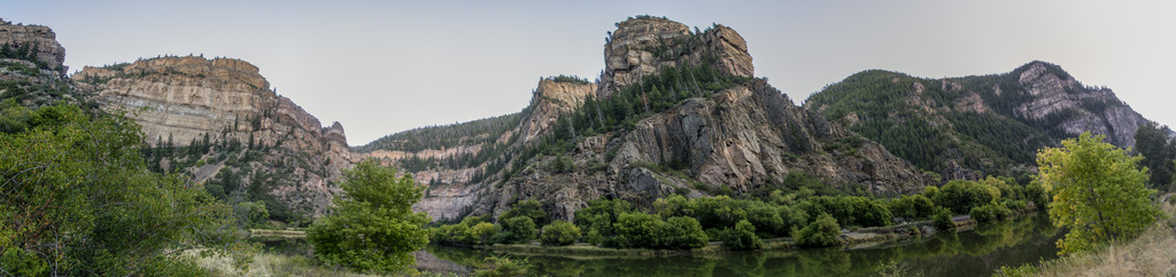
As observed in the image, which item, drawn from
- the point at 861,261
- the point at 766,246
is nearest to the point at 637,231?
the point at 766,246

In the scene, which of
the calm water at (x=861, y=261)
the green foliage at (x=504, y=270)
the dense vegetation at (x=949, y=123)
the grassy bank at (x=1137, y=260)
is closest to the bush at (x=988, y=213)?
the calm water at (x=861, y=261)

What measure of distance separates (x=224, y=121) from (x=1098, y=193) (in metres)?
190

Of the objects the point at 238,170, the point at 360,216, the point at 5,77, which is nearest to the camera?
the point at 360,216

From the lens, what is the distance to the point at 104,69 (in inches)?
5536

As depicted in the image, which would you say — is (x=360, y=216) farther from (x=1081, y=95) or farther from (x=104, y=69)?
(x=1081, y=95)

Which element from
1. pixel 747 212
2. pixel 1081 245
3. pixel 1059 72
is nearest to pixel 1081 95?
pixel 1059 72

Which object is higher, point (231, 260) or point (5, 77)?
point (5, 77)

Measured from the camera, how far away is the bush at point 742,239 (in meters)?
50.3

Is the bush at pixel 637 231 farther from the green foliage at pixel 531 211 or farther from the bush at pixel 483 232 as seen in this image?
the bush at pixel 483 232

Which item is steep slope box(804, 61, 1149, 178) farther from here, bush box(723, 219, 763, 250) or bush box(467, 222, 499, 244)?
bush box(467, 222, 499, 244)

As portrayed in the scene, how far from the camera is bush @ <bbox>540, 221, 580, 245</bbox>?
202 ft

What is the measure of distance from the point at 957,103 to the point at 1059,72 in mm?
60129

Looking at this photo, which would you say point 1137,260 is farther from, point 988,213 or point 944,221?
point 988,213

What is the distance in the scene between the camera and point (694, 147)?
285 ft
